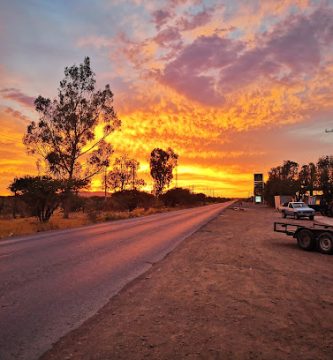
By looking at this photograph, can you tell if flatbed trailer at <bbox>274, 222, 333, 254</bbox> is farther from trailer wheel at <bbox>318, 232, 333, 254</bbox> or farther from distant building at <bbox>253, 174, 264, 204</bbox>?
distant building at <bbox>253, 174, 264, 204</bbox>

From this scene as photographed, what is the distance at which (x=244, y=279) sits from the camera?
927 cm

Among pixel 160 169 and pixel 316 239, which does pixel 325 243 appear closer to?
pixel 316 239

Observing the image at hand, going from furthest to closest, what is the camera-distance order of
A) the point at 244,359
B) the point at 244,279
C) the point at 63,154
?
the point at 63,154
the point at 244,279
the point at 244,359

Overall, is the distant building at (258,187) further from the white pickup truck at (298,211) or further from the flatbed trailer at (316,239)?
the flatbed trailer at (316,239)

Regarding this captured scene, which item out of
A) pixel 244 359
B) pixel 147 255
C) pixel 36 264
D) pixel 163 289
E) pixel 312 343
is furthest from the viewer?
pixel 147 255

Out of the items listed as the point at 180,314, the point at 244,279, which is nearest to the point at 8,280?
the point at 180,314

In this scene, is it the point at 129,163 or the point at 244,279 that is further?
the point at 129,163

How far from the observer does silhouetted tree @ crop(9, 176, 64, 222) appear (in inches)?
1363

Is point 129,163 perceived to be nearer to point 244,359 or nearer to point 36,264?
point 36,264

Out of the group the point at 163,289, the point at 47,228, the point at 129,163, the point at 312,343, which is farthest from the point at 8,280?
the point at 129,163

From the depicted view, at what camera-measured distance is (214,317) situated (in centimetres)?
612

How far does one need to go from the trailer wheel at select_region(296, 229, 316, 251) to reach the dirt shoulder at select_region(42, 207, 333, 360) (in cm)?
414

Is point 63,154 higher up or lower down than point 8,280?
higher up

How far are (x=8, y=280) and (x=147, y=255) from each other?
555 cm
